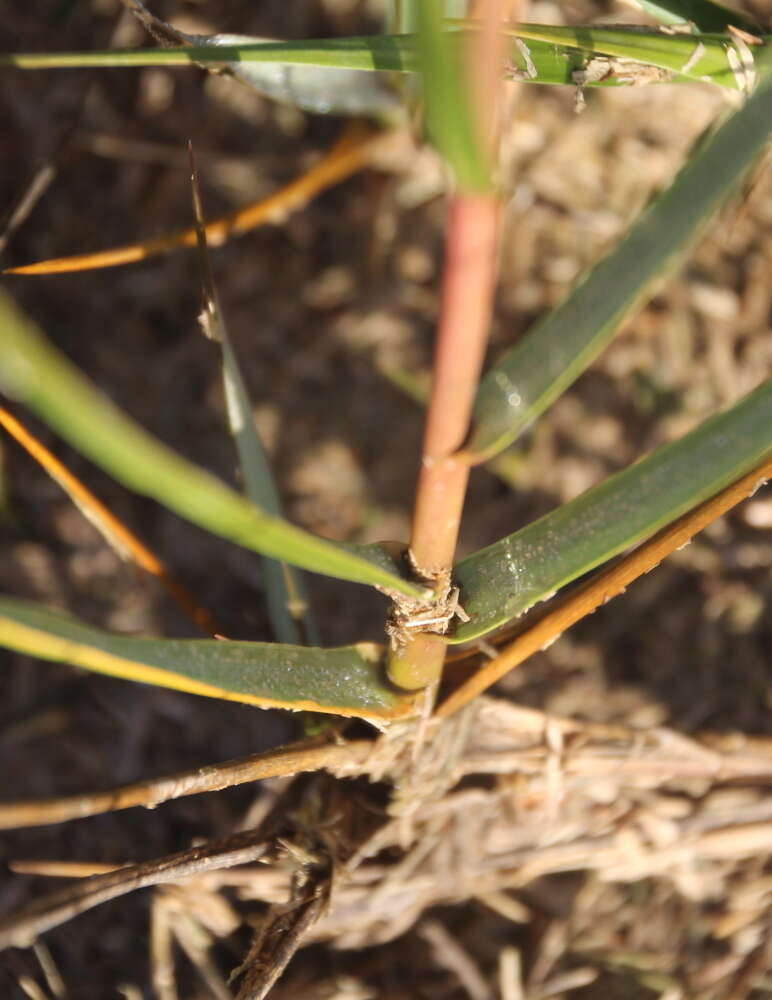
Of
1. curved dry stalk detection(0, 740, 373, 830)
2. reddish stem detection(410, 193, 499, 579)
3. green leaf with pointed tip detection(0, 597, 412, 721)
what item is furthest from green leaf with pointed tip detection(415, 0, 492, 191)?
curved dry stalk detection(0, 740, 373, 830)

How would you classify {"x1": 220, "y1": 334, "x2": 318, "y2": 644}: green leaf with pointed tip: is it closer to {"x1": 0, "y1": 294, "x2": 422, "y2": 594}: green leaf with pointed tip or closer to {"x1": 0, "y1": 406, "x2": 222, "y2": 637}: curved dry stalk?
{"x1": 0, "y1": 406, "x2": 222, "y2": 637}: curved dry stalk

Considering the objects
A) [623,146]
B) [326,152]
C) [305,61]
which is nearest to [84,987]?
[305,61]

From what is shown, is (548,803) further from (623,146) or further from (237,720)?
(623,146)

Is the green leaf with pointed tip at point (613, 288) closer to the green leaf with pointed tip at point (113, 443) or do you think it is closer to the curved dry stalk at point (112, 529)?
the green leaf with pointed tip at point (113, 443)

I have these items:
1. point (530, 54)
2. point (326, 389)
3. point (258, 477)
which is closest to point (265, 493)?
point (258, 477)

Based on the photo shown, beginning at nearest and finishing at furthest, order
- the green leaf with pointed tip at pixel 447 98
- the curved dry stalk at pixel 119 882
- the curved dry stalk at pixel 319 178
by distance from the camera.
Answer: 1. the green leaf with pointed tip at pixel 447 98
2. the curved dry stalk at pixel 119 882
3. the curved dry stalk at pixel 319 178

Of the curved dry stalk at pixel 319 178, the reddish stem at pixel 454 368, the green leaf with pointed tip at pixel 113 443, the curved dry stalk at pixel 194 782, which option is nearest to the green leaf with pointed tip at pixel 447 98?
the reddish stem at pixel 454 368
